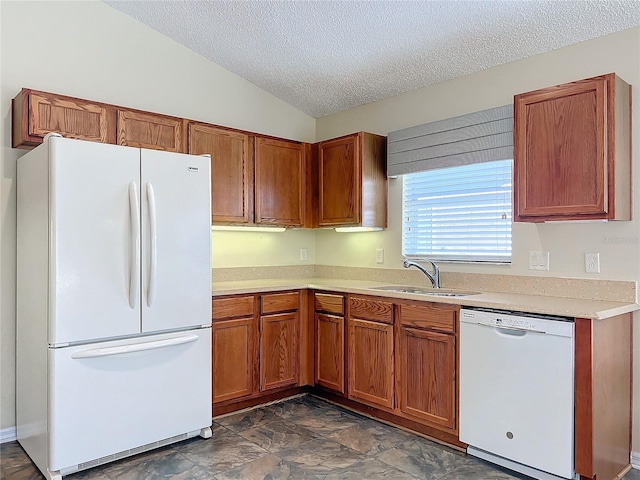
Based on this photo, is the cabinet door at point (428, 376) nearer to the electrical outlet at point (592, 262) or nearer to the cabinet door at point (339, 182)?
the electrical outlet at point (592, 262)

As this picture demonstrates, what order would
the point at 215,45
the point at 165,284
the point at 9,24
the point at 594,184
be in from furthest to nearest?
the point at 215,45 < the point at 9,24 < the point at 165,284 < the point at 594,184

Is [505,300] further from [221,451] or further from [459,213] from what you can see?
[221,451]

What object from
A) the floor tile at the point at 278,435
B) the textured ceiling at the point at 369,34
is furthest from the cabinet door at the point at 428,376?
the textured ceiling at the point at 369,34

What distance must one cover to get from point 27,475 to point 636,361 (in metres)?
3.23

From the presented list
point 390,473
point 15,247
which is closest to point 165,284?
point 15,247

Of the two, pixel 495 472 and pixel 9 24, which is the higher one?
pixel 9 24

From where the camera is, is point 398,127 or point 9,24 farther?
point 398,127

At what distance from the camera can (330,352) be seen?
3568mm

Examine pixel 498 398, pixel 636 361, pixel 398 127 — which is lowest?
pixel 498 398

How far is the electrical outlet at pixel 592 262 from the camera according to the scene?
8.77 feet

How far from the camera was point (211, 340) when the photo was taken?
119 inches

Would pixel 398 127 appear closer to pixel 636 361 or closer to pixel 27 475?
pixel 636 361

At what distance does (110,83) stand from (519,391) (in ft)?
10.4

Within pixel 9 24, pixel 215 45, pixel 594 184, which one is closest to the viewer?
pixel 594 184
